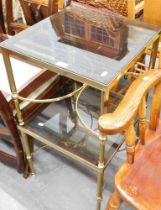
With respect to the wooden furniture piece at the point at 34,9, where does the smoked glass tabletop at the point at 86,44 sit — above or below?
above

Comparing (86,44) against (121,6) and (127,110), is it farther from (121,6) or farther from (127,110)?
(121,6)

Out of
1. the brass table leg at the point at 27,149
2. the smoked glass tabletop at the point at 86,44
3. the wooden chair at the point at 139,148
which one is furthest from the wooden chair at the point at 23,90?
the wooden chair at the point at 139,148

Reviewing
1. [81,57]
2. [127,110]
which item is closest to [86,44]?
[81,57]

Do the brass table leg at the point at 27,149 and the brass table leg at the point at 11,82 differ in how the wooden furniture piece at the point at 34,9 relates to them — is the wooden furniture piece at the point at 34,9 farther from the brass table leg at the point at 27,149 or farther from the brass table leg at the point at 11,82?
the brass table leg at the point at 27,149

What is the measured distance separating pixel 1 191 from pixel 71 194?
1.09 ft

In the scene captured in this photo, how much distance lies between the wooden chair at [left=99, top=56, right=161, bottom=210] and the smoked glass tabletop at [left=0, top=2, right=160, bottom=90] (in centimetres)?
10

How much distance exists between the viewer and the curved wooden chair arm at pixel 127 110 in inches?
24.7

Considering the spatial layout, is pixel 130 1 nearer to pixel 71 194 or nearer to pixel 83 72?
pixel 83 72

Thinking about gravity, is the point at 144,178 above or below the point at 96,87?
below

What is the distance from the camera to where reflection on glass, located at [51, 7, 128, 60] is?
0.89m

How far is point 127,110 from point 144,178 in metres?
0.28

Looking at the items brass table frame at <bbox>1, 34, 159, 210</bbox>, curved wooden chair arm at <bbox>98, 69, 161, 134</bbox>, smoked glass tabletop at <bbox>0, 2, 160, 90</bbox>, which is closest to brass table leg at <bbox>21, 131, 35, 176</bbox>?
brass table frame at <bbox>1, 34, 159, 210</bbox>

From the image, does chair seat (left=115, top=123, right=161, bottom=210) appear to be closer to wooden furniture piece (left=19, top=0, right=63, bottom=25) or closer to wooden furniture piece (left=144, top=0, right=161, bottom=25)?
wooden furniture piece (left=144, top=0, right=161, bottom=25)

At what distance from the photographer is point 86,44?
0.92 m
